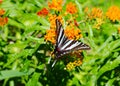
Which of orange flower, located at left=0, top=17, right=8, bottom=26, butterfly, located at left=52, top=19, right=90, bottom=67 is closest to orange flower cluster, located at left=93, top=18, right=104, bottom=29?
butterfly, located at left=52, top=19, right=90, bottom=67

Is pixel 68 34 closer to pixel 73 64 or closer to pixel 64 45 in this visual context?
pixel 64 45

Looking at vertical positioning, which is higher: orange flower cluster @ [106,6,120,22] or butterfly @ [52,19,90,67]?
orange flower cluster @ [106,6,120,22]

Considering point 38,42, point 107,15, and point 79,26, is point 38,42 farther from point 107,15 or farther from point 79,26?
point 107,15

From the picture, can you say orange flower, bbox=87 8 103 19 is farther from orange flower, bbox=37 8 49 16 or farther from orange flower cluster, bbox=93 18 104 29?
orange flower, bbox=37 8 49 16

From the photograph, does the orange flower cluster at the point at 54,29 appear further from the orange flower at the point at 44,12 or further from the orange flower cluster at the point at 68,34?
the orange flower at the point at 44,12

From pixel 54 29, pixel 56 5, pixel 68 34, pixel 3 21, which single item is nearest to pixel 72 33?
pixel 68 34

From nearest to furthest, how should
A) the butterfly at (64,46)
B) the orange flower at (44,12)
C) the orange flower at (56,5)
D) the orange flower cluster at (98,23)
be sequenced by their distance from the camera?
the butterfly at (64,46) → the orange flower at (56,5) → the orange flower cluster at (98,23) → the orange flower at (44,12)

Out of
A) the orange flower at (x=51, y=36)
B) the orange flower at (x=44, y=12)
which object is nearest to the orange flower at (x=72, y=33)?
the orange flower at (x=51, y=36)

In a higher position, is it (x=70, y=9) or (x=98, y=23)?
(x=70, y=9)

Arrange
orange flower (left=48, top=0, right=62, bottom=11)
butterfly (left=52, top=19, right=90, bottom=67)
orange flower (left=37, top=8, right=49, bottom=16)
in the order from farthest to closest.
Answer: orange flower (left=37, top=8, right=49, bottom=16) → orange flower (left=48, top=0, right=62, bottom=11) → butterfly (left=52, top=19, right=90, bottom=67)

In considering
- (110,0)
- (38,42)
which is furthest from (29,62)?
(110,0)

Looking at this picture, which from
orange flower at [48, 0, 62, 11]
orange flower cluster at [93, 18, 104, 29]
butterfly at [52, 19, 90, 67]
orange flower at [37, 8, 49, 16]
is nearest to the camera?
butterfly at [52, 19, 90, 67]
